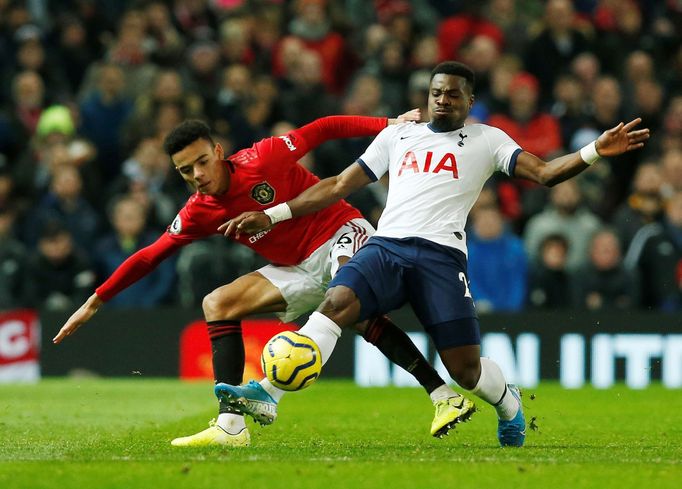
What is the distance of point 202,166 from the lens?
344 inches

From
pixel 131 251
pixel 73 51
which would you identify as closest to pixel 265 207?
pixel 131 251

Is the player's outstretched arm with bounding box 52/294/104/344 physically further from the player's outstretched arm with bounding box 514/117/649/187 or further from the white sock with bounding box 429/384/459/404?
the player's outstretched arm with bounding box 514/117/649/187

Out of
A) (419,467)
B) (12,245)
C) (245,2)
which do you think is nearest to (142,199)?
(12,245)

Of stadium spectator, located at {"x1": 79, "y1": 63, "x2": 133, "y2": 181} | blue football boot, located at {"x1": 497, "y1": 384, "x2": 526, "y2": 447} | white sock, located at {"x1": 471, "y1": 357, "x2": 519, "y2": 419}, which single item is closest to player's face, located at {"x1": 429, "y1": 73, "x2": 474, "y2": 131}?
white sock, located at {"x1": 471, "y1": 357, "x2": 519, "y2": 419}

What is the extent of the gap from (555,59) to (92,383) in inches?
293

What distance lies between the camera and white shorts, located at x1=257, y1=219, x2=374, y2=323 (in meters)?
9.03

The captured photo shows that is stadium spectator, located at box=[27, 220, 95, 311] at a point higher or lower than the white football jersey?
lower

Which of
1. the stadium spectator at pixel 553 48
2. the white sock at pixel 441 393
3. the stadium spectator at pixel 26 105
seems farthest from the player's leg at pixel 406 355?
the stadium spectator at pixel 553 48

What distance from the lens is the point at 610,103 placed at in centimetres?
1688

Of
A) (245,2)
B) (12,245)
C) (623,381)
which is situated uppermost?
(245,2)

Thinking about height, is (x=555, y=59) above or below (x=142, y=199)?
above

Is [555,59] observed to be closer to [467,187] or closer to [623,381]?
[623,381]

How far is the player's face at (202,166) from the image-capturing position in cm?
871

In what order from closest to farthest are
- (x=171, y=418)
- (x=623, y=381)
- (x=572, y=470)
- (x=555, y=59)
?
(x=572, y=470), (x=171, y=418), (x=623, y=381), (x=555, y=59)
